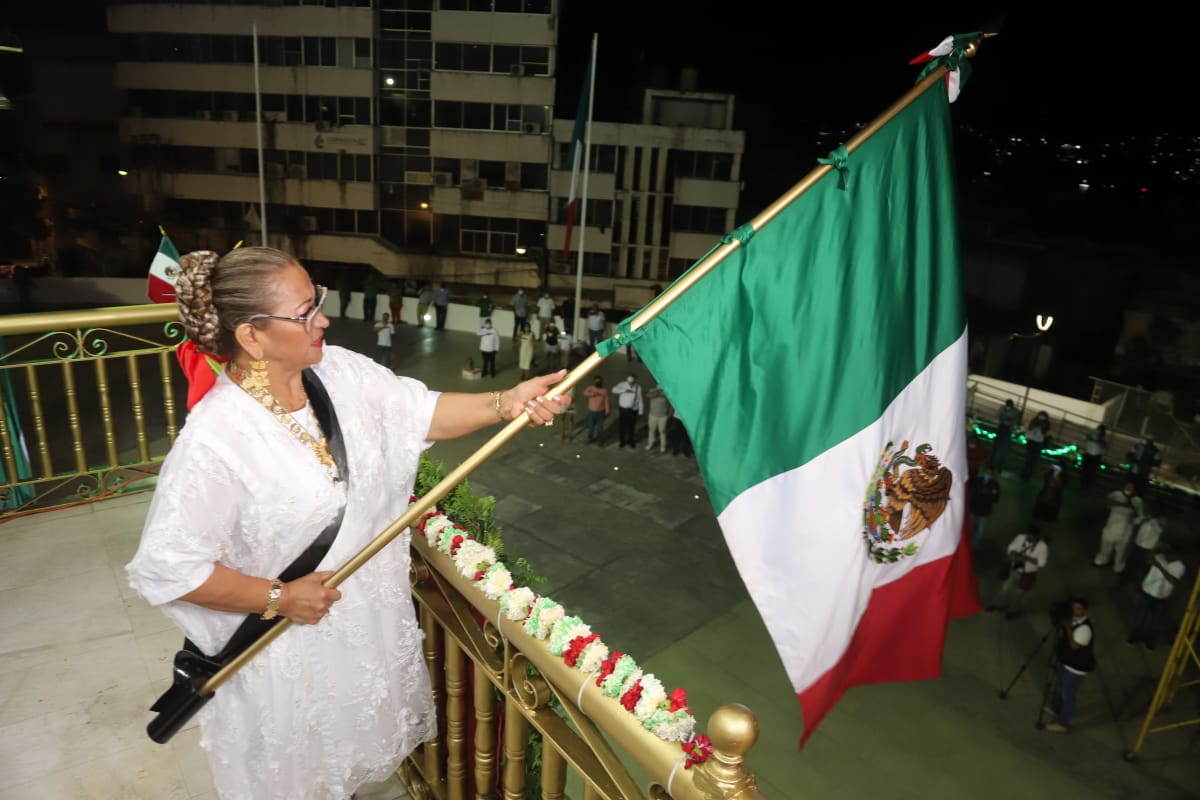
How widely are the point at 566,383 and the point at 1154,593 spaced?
1076 cm

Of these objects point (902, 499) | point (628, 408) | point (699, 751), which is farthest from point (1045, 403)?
point (699, 751)

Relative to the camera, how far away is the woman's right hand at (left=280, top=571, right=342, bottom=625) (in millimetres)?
2346

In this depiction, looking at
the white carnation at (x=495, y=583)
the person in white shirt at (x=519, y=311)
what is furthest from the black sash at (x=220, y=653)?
the person in white shirt at (x=519, y=311)

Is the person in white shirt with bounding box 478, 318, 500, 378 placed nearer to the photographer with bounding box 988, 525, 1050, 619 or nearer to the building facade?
the photographer with bounding box 988, 525, 1050, 619

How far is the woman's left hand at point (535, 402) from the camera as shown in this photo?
2.83 metres

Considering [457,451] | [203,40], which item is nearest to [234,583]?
[457,451]

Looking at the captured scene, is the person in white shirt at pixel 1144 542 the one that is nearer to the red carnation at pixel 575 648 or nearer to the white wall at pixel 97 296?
the red carnation at pixel 575 648

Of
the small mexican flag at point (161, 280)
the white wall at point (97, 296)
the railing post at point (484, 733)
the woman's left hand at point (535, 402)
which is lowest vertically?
the white wall at point (97, 296)

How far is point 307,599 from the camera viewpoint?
7.75 ft

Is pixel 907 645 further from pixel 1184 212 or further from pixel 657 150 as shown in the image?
pixel 1184 212

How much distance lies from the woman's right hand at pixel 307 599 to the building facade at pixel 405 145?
35.2 m

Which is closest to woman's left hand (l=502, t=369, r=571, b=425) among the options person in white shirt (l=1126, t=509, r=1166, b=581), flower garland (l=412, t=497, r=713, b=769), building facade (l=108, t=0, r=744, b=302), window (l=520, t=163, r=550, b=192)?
flower garland (l=412, t=497, r=713, b=769)

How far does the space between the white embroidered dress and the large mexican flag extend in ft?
3.24

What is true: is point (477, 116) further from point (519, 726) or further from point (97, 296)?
point (519, 726)
